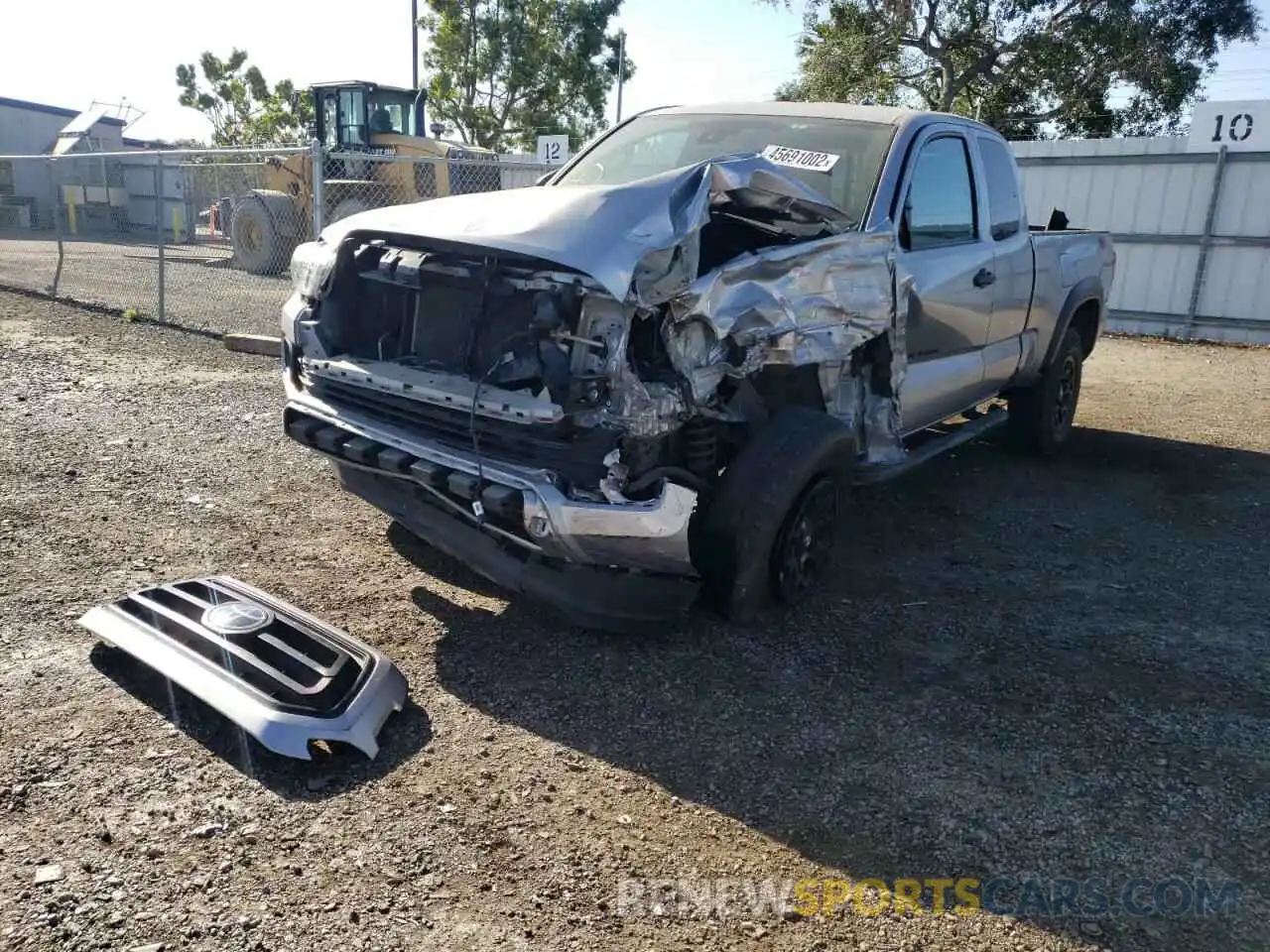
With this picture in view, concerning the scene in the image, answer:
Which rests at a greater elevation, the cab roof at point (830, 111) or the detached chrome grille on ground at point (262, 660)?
the cab roof at point (830, 111)

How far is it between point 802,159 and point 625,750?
2.86m

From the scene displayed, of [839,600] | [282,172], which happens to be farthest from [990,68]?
[839,600]

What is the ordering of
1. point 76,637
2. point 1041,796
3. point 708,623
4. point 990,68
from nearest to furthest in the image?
point 1041,796, point 76,637, point 708,623, point 990,68

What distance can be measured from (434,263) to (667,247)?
942 mm

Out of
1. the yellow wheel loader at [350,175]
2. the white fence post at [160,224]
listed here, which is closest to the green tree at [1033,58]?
the yellow wheel loader at [350,175]

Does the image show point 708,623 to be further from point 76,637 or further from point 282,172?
point 282,172

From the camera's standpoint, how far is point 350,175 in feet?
51.0

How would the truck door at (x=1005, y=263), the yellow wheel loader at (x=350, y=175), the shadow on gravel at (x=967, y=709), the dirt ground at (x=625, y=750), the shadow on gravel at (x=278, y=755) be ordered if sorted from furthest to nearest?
1. the yellow wheel loader at (x=350, y=175)
2. the truck door at (x=1005, y=263)
3. the shadow on gravel at (x=278, y=755)
4. the shadow on gravel at (x=967, y=709)
5. the dirt ground at (x=625, y=750)

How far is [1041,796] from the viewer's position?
2.96 meters

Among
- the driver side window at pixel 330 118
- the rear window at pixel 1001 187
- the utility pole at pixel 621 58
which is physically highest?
the utility pole at pixel 621 58

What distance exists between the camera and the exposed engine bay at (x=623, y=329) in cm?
330

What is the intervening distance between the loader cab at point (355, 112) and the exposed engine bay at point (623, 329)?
49.4ft

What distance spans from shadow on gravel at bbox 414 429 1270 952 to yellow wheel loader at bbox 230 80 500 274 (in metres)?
10.2

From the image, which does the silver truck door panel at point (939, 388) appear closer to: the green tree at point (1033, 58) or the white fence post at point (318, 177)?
the white fence post at point (318, 177)
